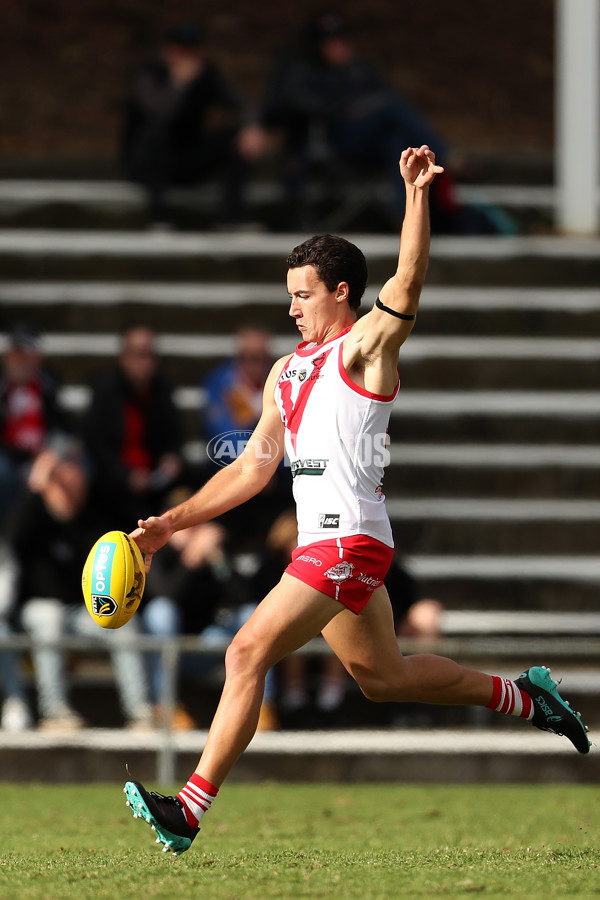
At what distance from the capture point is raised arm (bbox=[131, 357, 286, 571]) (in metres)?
5.45

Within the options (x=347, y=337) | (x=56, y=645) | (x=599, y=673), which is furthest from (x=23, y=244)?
(x=347, y=337)

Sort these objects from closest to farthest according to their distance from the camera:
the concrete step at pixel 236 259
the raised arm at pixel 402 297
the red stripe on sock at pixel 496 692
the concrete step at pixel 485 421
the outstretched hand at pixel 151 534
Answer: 1. the raised arm at pixel 402 297
2. the outstretched hand at pixel 151 534
3. the red stripe on sock at pixel 496 692
4. the concrete step at pixel 485 421
5. the concrete step at pixel 236 259

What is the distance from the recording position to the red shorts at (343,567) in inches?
202

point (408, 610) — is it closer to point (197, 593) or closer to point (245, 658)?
→ point (197, 593)

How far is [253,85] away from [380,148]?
13.8 ft

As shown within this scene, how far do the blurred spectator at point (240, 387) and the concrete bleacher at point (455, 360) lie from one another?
933 millimetres

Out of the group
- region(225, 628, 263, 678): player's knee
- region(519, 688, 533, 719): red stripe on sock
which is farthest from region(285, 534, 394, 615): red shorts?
region(519, 688, 533, 719): red stripe on sock

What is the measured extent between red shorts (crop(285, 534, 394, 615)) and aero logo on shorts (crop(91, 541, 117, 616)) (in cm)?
65

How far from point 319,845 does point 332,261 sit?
96.6 inches

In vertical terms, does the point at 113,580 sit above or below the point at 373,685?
above

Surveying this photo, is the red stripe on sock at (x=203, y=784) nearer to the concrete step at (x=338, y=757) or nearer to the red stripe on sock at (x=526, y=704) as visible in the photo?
the red stripe on sock at (x=526, y=704)

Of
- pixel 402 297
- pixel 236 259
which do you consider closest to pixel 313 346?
pixel 402 297

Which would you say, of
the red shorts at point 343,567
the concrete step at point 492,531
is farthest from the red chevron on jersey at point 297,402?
the concrete step at point 492,531

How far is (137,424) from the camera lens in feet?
33.9
